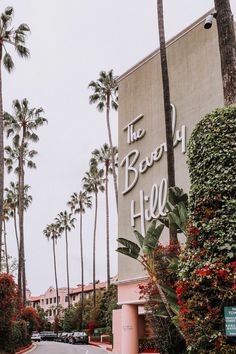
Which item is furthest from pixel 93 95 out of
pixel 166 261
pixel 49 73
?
pixel 166 261

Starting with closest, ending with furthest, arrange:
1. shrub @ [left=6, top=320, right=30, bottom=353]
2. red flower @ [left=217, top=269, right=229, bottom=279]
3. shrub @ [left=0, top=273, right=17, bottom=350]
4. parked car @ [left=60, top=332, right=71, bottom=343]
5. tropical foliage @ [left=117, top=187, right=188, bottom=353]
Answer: red flower @ [left=217, top=269, right=229, bottom=279], tropical foliage @ [left=117, top=187, right=188, bottom=353], shrub @ [left=0, top=273, right=17, bottom=350], shrub @ [left=6, top=320, right=30, bottom=353], parked car @ [left=60, top=332, right=71, bottom=343]

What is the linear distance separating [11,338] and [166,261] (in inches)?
617

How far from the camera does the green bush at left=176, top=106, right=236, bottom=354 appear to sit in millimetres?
8141

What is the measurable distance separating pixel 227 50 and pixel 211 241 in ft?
13.5

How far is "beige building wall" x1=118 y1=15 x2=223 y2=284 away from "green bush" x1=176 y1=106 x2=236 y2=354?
12214 millimetres

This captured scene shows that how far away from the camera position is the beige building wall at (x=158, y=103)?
2198cm

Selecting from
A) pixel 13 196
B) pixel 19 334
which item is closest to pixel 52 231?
pixel 13 196

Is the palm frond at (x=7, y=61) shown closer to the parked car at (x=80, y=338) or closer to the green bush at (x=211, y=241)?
the green bush at (x=211, y=241)

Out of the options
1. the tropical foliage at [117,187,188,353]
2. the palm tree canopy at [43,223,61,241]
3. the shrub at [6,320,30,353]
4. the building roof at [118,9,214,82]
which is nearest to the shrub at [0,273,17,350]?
the shrub at [6,320,30,353]

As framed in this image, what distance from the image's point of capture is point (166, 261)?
559 inches

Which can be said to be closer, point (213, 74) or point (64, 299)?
point (213, 74)

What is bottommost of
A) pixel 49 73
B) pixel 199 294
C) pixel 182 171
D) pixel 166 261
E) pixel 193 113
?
pixel 199 294

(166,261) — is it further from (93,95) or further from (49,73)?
(93,95)

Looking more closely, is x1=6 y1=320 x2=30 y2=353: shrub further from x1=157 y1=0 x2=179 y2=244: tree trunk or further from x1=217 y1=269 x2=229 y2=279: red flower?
x1=217 y1=269 x2=229 y2=279: red flower
